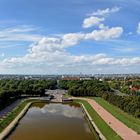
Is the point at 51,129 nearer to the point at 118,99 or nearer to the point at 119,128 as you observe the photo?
the point at 119,128

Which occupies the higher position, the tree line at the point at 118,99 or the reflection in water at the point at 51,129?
the tree line at the point at 118,99

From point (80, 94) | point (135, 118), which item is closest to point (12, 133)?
point (135, 118)

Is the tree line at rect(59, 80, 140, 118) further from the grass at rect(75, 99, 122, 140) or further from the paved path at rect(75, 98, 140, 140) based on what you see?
the grass at rect(75, 99, 122, 140)

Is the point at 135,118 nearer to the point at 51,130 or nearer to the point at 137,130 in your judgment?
the point at 137,130

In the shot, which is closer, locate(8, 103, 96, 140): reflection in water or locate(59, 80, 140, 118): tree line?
locate(8, 103, 96, 140): reflection in water

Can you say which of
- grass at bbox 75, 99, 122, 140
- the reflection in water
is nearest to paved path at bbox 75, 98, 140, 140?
grass at bbox 75, 99, 122, 140

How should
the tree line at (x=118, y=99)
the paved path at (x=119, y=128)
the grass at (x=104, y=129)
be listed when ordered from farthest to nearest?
the tree line at (x=118, y=99) < the paved path at (x=119, y=128) < the grass at (x=104, y=129)

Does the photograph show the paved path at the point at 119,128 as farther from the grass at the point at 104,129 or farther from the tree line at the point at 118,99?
the tree line at the point at 118,99

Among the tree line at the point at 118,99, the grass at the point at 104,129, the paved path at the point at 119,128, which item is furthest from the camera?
the tree line at the point at 118,99

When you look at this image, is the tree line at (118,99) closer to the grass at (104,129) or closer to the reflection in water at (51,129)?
the grass at (104,129)

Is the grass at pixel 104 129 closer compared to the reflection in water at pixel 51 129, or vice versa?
the grass at pixel 104 129

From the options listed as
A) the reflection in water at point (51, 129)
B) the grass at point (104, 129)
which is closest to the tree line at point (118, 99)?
the grass at point (104, 129)
